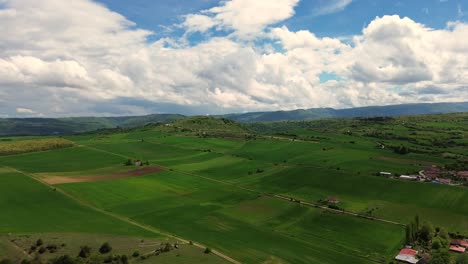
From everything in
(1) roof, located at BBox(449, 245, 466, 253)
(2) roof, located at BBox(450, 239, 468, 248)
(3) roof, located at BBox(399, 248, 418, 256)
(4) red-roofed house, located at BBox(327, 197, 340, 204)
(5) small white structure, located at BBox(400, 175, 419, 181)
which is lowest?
(3) roof, located at BBox(399, 248, 418, 256)

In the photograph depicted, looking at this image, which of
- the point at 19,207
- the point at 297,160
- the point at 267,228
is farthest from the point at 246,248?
the point at 297,160

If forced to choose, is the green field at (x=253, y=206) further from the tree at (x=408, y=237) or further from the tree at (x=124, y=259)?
the tree at (x=124, y=259)

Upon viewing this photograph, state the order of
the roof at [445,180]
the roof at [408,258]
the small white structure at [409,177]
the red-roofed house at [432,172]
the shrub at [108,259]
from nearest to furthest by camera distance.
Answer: the shrub at [108,259], the roof at [408,258], the roof at [445,180], the small white structure at [409,177], the red-roofed house at [432,172]

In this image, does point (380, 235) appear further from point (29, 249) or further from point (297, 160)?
point (297, 160)

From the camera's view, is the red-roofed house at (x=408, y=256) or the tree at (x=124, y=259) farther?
the red-roofed house at (x=408, y=256)

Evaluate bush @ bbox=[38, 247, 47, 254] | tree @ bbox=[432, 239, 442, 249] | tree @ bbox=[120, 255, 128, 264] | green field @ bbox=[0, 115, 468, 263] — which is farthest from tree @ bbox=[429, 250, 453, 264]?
bush @ bbox=[38, 247, 47, 254]

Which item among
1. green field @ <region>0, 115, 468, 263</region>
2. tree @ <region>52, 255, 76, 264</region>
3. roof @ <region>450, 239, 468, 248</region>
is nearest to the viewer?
tree @ <region>52, 255, 76, 264</region>

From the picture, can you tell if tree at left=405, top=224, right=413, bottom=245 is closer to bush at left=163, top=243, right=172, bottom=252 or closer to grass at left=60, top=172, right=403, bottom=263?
grass at left=60, top=172, right=403, bottom=263

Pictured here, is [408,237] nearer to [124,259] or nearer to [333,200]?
[333,200]

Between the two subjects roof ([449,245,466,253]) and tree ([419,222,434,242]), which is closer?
roof ([449,245,466,253])

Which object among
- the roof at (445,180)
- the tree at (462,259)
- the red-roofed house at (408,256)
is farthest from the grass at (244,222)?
the roof at (445,180)
